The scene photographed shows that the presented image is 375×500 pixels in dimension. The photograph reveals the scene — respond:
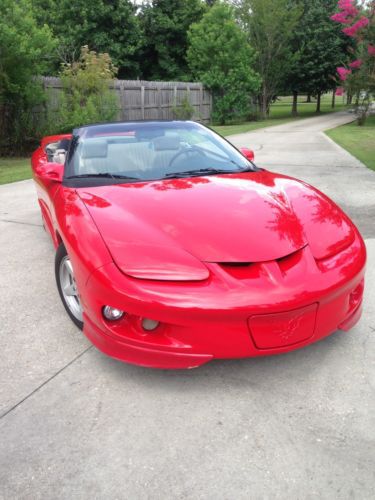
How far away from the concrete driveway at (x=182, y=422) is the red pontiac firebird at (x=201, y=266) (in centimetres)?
21

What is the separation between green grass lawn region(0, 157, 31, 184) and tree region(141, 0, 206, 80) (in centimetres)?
2153

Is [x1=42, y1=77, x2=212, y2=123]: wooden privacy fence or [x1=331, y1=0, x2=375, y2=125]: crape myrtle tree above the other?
[x1=331, y1=0, x2=375, y2=125]: crape myrtle tree

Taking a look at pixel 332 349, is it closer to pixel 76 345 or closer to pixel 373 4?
pixel 76 345

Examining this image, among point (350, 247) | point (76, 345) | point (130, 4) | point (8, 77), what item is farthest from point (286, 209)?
point (130, 4)

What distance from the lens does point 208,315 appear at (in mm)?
2043

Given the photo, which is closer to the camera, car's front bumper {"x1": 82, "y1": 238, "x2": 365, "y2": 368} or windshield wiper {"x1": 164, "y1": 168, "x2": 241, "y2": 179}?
car's front bumper {"x1": 82, "y1": 238, "x2": 365, "y2": 368}

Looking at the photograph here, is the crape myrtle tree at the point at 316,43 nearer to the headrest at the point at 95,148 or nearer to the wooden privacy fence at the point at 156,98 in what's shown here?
the wooden privacy fence at the point at 156,98

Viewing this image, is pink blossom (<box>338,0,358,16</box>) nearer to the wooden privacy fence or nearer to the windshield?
the wooden privacy fence

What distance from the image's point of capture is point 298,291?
2137mm

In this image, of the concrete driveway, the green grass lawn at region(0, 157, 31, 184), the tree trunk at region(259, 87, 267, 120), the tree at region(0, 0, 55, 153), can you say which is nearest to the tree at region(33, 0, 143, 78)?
the tree trunk at region(259, 87, 267, 120)

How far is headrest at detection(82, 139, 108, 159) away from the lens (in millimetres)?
3426

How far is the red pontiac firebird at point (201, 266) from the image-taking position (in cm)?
209

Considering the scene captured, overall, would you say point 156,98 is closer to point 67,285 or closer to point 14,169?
point 14,169

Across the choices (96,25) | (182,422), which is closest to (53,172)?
(182,422)
